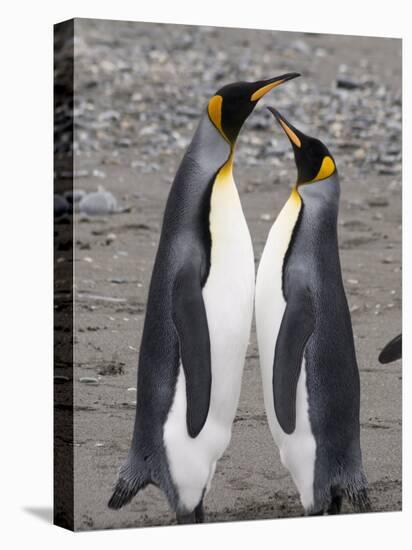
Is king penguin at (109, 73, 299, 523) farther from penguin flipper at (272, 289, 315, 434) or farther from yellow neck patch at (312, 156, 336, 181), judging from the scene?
yellow neck patch at (312, 156, 336, 181)

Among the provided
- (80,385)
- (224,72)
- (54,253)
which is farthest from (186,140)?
(80,385)

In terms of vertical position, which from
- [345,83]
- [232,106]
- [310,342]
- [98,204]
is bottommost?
[310,342]

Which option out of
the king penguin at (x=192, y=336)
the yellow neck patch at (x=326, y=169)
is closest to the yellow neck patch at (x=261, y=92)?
the king penguin at (x=192, y=336)

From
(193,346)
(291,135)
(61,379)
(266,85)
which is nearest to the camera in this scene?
(193,346)

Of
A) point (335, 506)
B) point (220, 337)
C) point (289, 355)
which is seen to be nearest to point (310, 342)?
point (289, 355)

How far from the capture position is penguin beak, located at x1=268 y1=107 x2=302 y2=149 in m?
6.01

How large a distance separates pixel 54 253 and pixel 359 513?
1727mm

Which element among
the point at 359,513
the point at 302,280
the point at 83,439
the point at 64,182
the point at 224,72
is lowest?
the point at 359,513

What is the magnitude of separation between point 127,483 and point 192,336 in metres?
0.65

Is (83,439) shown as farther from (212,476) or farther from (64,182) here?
(64,182)

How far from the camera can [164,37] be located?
19.1 ft

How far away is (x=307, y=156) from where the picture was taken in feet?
19.7

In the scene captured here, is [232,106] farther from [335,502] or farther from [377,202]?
[335,502]

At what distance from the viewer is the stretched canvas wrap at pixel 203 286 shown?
5.62m
